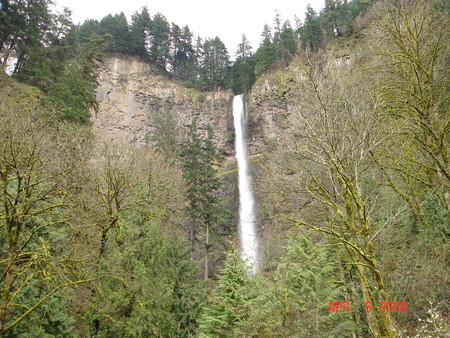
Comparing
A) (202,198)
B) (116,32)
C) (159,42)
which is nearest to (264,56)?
(159,42)

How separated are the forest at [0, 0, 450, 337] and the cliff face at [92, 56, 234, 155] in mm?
14023

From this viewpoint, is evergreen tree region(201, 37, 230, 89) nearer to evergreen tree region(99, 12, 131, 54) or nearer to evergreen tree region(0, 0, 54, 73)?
evergreen tree region(99, 12, 131, 54)

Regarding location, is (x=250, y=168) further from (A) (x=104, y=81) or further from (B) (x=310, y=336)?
(B) (x=310, y=336)

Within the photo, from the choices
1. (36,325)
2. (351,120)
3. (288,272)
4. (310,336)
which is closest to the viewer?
(351,120)

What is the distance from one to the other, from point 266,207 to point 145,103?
27499 millimetres

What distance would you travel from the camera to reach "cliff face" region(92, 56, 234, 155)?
4144cm

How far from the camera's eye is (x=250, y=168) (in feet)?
119

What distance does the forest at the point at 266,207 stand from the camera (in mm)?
5629

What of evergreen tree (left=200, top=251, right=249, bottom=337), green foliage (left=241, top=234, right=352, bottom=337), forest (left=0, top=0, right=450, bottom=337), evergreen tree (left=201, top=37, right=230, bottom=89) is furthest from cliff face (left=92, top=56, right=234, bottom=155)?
green foliage (left=241, top=234, right=352, bottom=337)

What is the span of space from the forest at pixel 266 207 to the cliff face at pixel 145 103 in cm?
1402

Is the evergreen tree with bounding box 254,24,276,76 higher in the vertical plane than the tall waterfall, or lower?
higher

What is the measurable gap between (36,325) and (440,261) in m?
11.9

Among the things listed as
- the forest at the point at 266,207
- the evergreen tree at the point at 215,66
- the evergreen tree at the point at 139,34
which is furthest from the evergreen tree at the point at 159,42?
the forest at the point at 266,207

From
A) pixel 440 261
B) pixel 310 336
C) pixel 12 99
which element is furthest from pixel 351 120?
pixel 12 99
